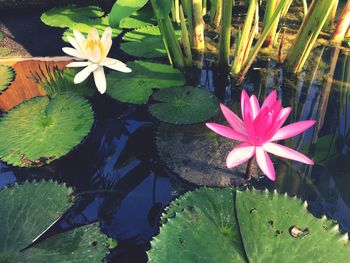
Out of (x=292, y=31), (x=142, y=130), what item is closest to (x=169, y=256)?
(x=142, y=130)

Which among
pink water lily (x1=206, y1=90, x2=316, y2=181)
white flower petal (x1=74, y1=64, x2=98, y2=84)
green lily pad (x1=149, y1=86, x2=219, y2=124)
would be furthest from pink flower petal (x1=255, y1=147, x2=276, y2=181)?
white flower petal (x1=74, y1=64, x2=98, y2=84)

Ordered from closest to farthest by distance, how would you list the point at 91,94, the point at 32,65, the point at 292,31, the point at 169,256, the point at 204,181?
1. the point at 169,256
2. the point at 204,181
3. the point at 91,94
4. the point at 32,65
5. the point at 292,31

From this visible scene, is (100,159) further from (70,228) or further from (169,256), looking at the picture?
(169,256)

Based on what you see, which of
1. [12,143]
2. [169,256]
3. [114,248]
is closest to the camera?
[169,256]

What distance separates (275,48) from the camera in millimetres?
2213

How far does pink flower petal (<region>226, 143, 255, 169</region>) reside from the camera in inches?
42.3

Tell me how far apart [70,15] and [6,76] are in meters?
0.78

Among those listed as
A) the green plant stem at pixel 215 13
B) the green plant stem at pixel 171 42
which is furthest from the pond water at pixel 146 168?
the green plant stem at pixel 215 13

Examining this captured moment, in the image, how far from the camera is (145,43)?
2146 millimetres

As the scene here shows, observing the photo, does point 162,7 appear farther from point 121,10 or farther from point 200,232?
point 200,232

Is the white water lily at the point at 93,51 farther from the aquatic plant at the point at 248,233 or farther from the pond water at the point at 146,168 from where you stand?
the aquatic plant at the point at 248,233

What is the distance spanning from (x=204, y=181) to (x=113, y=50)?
4.09 feet

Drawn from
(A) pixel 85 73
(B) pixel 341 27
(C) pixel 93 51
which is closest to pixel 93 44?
(C) pixel 93 51

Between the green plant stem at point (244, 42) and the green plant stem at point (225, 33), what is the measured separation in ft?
0.24
